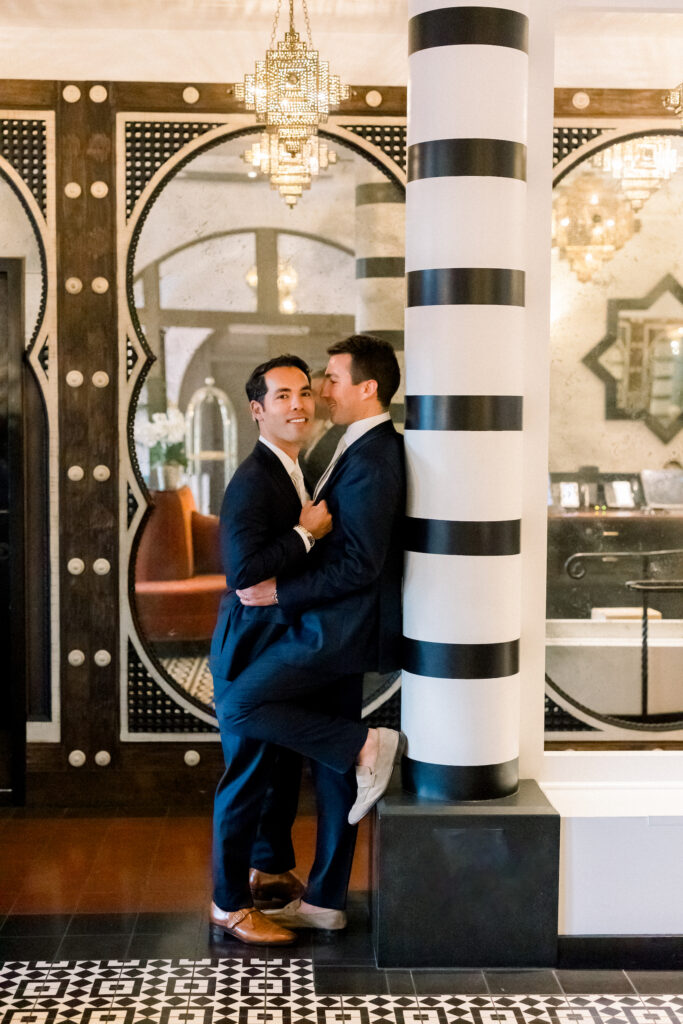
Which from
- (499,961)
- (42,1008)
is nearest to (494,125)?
(499,961)

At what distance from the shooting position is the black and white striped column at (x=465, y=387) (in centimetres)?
312

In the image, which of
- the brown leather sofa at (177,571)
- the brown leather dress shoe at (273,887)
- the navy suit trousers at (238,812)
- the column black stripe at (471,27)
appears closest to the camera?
the column black stripe at (471,27)

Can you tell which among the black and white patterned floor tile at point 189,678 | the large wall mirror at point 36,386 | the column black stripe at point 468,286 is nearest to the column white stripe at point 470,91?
the column black stripe at point 468,286

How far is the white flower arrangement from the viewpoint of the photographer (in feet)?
15.2

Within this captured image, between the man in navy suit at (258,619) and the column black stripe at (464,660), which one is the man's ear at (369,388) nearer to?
the man in navy suit at (258,619)

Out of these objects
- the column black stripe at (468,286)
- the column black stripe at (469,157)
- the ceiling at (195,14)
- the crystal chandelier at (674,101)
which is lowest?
the column black stripe at (468,286)

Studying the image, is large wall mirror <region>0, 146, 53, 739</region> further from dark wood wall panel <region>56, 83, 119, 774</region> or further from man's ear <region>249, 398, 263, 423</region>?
man's ear <region>249, 398, 263, 423</region>

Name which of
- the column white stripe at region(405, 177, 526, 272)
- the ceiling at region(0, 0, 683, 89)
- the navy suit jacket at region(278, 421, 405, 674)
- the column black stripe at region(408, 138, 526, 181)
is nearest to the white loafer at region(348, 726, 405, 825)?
the navy suit jacket at region(278, 421, 405, 674)

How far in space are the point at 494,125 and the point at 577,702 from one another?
7.76ft

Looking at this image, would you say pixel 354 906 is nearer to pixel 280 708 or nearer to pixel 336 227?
pixel 280 708

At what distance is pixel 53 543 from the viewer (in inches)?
183

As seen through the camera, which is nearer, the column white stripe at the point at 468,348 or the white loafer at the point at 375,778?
the column white stripe at the point at 468,348

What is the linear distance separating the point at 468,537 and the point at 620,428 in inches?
64.0

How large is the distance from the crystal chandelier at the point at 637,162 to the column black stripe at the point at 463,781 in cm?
243
